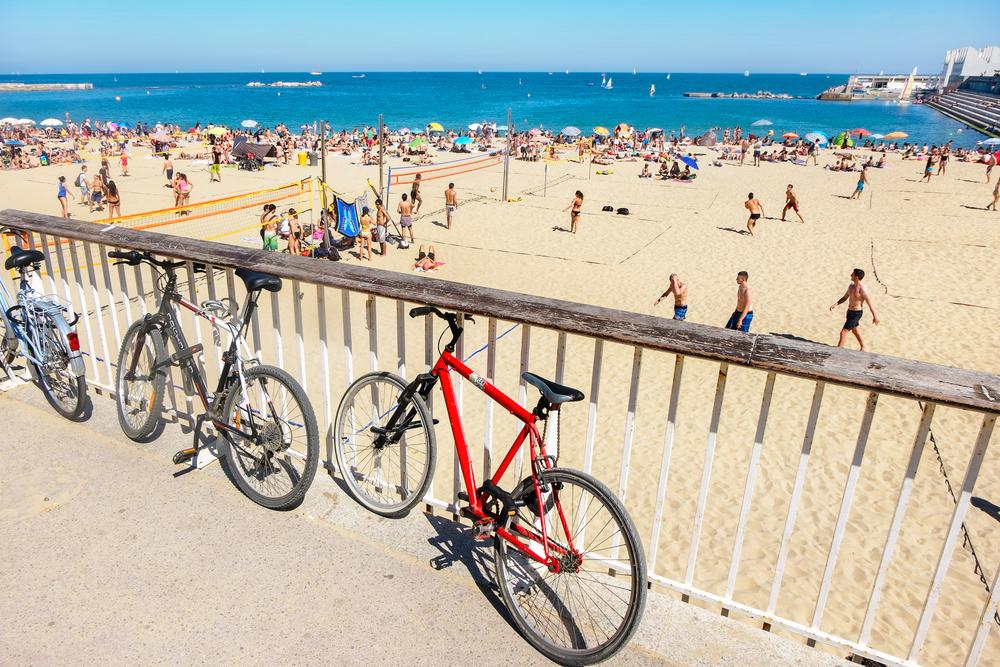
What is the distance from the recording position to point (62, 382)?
3891mm

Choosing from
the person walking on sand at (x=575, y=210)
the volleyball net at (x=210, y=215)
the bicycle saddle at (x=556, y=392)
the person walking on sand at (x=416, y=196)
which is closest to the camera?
the bicycle saddle at (x=556, y=392)

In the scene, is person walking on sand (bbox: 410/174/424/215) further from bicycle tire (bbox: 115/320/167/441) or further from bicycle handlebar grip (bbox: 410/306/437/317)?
bicycle handlebar grip (bbox: 410/306/437/317)

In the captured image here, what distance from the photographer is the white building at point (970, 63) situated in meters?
145

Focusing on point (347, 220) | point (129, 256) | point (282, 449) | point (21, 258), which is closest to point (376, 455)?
point (282, 449)

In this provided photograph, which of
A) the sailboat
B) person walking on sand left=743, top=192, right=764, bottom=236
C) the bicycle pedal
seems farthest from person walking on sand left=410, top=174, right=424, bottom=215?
the sailboat

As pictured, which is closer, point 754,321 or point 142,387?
point 142,387

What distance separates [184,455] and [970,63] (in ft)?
623

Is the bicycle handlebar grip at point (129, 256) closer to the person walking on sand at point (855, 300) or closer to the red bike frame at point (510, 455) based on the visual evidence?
the red bike frame at point (510, 455)

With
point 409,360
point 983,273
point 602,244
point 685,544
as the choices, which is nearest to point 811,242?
point 983,273

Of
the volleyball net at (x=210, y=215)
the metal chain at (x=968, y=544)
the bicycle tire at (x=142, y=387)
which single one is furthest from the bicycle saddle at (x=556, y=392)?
the volleyball net at (x=210, y=215)

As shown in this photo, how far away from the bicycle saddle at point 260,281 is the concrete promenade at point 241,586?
102 centimetres

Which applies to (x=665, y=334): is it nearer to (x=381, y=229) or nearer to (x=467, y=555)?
(x=467, y=555)

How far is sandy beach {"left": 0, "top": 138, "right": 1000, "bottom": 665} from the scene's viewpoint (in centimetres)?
691

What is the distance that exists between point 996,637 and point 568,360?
22.6 ft
